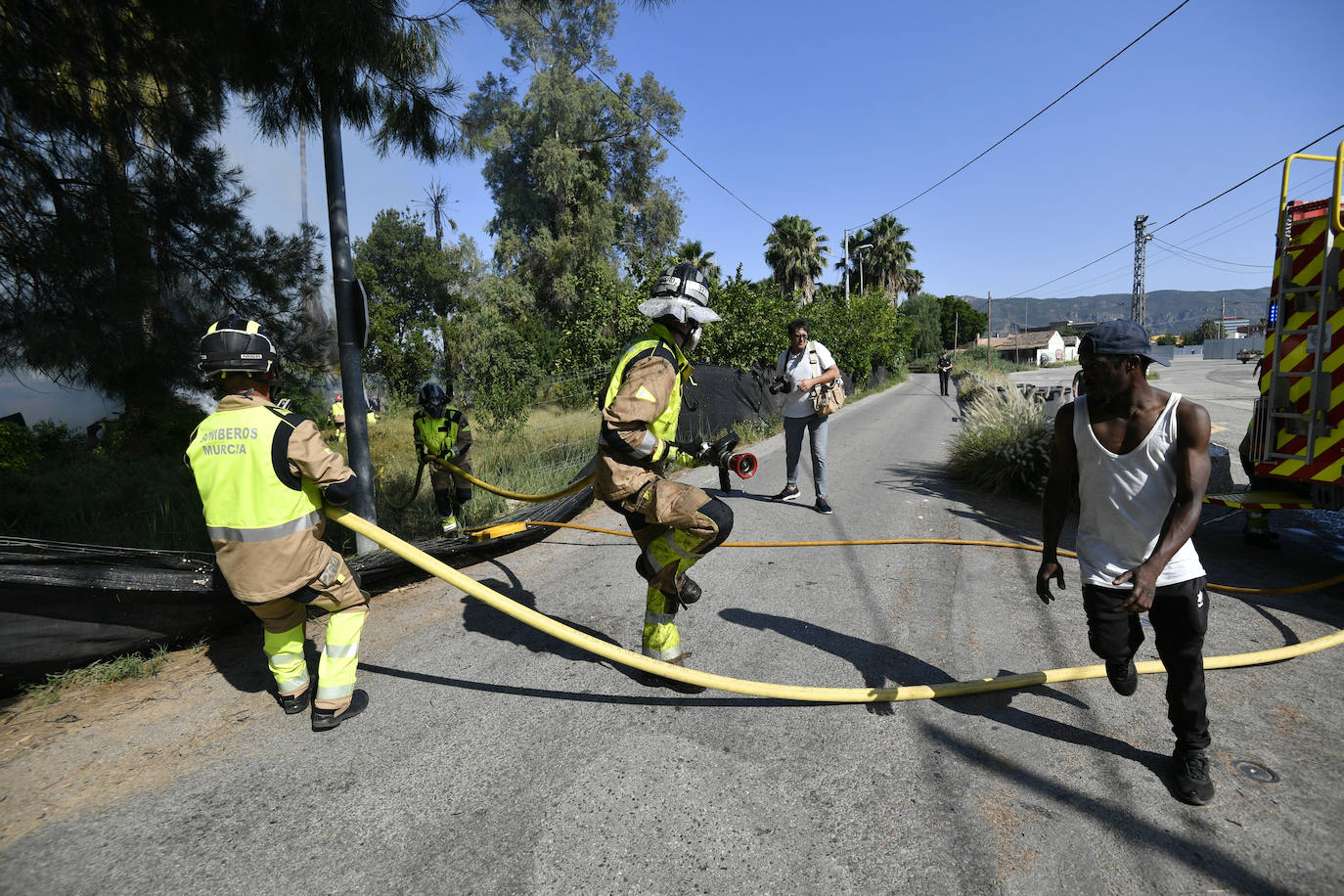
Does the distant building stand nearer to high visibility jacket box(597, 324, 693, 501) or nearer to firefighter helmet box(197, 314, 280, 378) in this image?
high visibility jacket box(597, 324, 693, 501)

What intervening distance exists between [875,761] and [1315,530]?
6.10 m

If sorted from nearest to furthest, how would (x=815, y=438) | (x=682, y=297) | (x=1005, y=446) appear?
(x=682, y=297)
(x=815, y=438)
(x=1005, y=446)

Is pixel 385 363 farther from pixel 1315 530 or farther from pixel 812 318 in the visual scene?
pixel 1315 530

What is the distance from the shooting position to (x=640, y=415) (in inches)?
120

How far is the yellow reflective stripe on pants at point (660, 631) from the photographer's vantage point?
11.0 ft

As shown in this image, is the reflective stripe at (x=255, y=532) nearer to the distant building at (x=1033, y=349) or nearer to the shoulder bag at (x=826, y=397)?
the shoulder bag at (x=826, y=397)

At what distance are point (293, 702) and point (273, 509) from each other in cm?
99

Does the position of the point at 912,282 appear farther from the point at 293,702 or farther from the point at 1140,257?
the point at 293,702

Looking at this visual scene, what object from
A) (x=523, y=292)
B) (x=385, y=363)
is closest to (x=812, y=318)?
(x=523, y=292)

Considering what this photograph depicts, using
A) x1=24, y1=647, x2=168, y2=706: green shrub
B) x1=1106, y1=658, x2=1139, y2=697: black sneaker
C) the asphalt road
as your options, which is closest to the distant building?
the asphalt road

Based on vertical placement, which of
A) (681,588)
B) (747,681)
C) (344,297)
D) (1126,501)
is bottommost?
(747,681)

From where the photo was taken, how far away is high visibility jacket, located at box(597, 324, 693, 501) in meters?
3.08

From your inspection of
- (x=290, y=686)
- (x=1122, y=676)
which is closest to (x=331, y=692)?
(x=290, y=686)

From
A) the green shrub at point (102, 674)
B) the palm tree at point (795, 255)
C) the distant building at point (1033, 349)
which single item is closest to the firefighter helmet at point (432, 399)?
the green shrub at point (102, 674)
